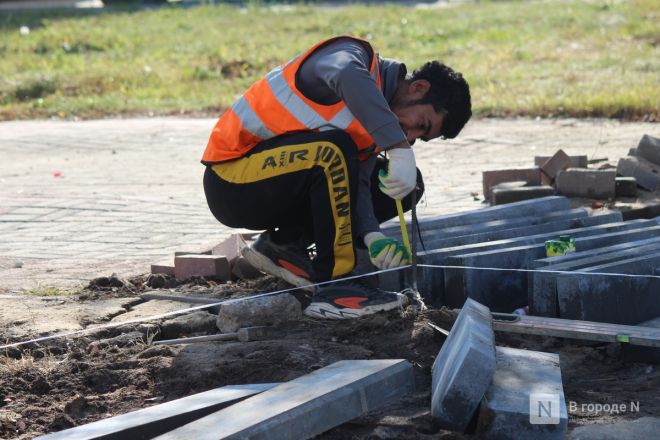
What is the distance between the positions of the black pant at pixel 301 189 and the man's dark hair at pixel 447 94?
0.37 m

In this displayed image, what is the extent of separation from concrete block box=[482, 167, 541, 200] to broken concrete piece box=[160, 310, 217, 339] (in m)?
2.53

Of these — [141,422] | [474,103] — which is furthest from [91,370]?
[474,103]

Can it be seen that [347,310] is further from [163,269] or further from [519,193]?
[519,193]

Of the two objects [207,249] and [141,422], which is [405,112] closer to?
[207,249]

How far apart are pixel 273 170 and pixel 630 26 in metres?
11.4

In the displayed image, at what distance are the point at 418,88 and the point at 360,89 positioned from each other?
41 cm

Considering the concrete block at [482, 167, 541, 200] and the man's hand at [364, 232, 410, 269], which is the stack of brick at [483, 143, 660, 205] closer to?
the concrete block at [482, 167, 541, 200]

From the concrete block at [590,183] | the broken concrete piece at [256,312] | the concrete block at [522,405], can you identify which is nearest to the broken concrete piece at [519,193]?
the concrete block at [590,183]

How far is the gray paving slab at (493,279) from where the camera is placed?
4.05m

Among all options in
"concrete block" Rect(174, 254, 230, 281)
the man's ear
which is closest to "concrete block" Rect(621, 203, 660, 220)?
the man's ear

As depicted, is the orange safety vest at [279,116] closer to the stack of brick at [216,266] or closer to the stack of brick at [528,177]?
the stack of brick at [216,266]

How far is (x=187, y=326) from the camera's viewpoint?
3.95m

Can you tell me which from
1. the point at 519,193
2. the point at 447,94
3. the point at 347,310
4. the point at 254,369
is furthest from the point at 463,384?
the point at 519,193

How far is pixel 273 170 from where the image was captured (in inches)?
161
